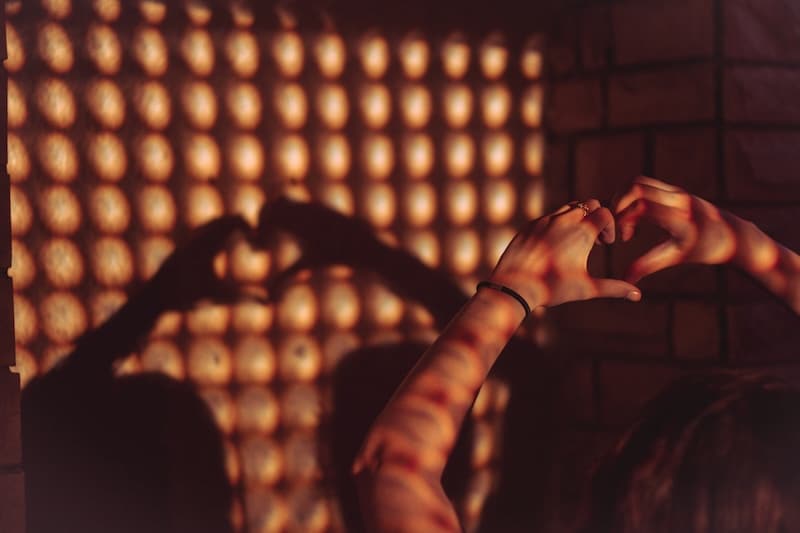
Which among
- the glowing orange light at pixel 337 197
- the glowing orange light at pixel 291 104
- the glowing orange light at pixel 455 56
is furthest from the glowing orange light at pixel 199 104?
the glowing orange light at pixel 455 56

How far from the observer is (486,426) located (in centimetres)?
158

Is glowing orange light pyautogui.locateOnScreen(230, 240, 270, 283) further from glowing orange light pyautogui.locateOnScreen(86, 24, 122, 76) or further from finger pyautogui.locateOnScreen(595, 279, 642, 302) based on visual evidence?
finger pyautogui.locateOnScreen(595, 279, 642, 302)

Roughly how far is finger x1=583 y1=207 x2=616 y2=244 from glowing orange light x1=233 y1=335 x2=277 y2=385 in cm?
78

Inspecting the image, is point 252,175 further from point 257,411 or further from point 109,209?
point 257,411

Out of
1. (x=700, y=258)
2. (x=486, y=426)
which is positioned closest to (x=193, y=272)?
(x=486, y=426)

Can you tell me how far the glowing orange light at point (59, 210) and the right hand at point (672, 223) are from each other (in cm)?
87

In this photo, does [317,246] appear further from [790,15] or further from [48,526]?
[790,15]

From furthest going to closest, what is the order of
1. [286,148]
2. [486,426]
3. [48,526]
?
[486,426] < [286,148] < [48,526]

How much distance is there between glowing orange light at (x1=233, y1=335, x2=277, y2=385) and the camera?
1.42 meters

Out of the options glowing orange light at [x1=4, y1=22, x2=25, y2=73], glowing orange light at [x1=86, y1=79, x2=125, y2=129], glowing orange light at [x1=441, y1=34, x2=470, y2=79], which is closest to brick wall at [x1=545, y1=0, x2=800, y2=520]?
glowing orange light at [x1=441, y1=34, x2=470, y2=79]

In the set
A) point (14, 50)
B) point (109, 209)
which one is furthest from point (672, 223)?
point (14, 50)

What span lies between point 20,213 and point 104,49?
278 millimetres

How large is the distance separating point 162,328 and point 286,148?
35cm

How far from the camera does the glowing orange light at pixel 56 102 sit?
1.30 m
